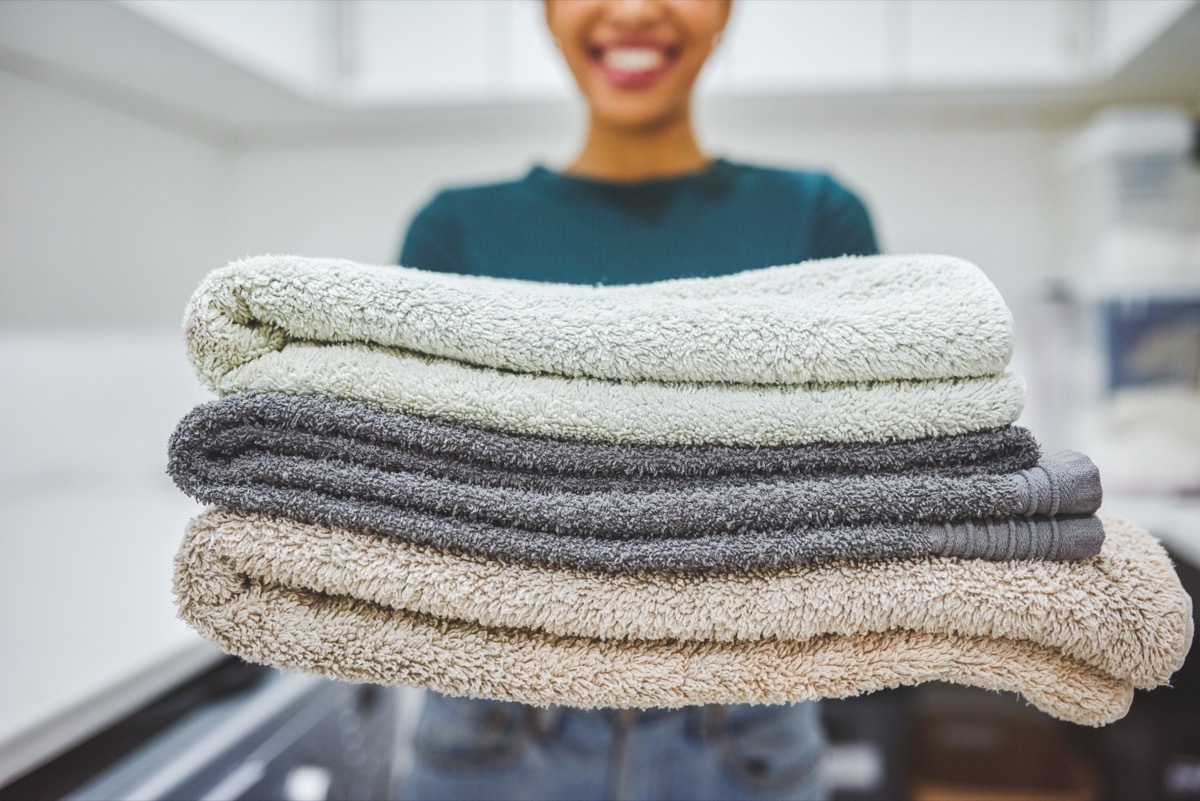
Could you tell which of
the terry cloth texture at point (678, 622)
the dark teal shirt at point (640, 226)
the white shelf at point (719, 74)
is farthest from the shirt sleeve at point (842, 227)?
the white shelf at point (719, 74)

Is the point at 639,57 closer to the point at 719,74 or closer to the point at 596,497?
the point at 596,497

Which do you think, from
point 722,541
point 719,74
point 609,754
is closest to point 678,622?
point 722,541

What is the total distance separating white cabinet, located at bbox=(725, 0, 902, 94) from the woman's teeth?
66 centimetres

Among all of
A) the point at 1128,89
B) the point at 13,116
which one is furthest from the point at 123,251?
the point at 1128,89

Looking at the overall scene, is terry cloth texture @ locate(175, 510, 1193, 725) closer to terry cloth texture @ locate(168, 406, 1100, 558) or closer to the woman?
terry cloth texture @ locate(168, 406, 1100, 558)

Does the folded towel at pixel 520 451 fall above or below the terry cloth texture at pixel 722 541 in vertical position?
above

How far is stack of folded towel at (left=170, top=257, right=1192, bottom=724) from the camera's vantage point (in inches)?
10.5

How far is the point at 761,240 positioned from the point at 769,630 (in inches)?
8.9

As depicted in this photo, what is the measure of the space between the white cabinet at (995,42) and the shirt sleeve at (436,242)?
2.64ft

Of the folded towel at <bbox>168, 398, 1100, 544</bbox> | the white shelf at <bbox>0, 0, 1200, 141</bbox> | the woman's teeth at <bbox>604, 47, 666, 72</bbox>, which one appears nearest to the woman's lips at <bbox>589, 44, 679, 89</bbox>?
the woman's teeth at <bbox>604, 47, 666, 72</bbox>

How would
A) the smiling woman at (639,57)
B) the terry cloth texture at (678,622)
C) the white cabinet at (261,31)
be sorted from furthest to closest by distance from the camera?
the white cabinet at (261,31), the smiling woman at (639,57), the terry cloth texture at (678,622)

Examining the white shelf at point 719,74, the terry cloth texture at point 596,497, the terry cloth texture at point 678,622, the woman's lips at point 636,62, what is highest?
the white shelf at point 719,74

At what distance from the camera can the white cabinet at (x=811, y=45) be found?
94 cm

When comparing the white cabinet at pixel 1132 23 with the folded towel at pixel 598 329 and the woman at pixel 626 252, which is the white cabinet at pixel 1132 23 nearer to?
the woman at pixel 626 252
